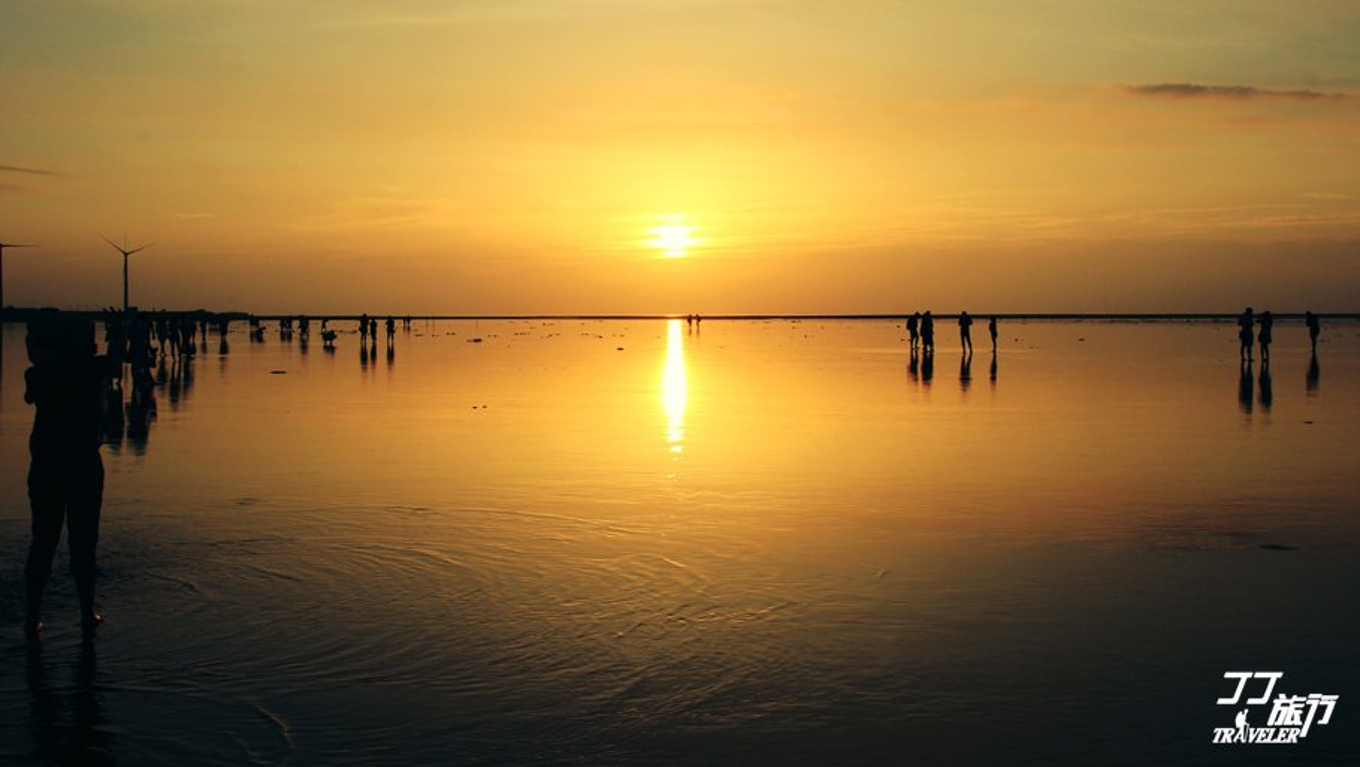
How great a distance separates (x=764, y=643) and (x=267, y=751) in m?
3.31

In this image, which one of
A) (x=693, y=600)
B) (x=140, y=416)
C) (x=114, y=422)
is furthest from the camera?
(x=140, y=416)

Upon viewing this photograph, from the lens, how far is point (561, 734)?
6547mm

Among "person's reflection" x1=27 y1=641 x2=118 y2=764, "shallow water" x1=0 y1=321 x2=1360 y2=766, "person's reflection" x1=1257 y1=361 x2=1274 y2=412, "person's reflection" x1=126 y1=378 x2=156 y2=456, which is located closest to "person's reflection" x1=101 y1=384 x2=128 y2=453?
"person's reflection" x1=126 y1=378 x2=156 y2=456

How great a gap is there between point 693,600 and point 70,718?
4.39 metres

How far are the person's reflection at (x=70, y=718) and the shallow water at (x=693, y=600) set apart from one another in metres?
0.03

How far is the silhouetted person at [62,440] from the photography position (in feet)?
28.8

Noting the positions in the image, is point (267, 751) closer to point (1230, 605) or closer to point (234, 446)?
point (1230, 605)

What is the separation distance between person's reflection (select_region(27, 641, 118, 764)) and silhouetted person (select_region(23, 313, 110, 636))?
112cm

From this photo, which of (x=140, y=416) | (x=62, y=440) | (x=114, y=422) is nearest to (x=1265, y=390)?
(x=140, y=416)

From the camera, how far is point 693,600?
9523mm

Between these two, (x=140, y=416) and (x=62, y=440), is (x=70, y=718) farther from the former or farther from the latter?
(x=140, y=416)

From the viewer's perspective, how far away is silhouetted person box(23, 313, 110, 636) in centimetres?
878

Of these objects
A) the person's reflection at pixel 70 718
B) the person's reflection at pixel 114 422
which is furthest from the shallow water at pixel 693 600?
the person's reflection at pixel 114 422

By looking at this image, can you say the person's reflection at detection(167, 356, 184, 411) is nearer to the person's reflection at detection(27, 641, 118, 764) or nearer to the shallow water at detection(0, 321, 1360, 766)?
the shallow water at detection(0, 321, 1360, 766)
